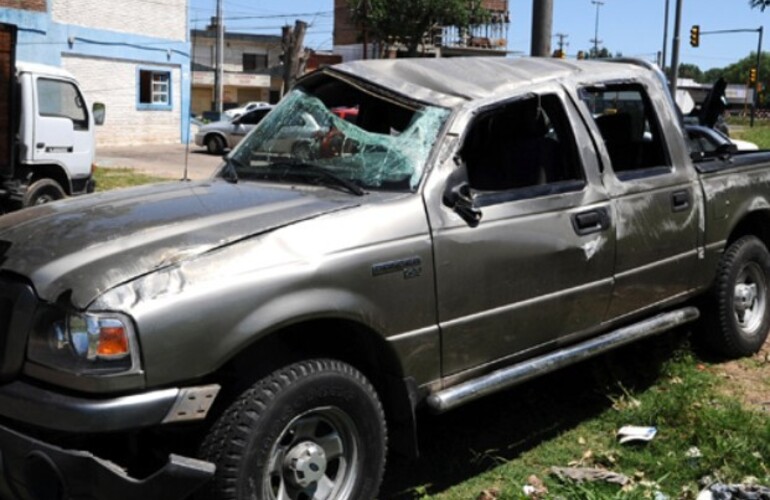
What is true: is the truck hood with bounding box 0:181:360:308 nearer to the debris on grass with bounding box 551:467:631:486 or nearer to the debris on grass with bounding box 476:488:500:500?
the debris on grass with bounding box 476:488:500:500

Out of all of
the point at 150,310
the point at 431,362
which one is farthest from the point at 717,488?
the point at 150,310

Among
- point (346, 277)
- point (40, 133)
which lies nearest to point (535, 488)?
point (346, 277)

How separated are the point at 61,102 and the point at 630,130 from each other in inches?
362

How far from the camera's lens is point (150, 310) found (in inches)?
107

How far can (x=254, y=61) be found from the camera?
248 ft

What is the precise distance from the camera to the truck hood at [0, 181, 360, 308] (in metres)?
2.81

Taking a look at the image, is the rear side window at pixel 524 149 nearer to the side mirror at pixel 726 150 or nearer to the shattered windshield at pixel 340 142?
the shattered windshield at pixel 340 142

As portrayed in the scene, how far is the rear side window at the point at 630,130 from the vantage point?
4902 mm

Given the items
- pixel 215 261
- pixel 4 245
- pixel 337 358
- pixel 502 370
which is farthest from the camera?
pixel 502 370

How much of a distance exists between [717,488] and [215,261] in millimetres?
2344

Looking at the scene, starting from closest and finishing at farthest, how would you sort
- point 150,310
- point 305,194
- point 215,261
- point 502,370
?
point 150,310, point 215,261, point 305,194, point 502,370

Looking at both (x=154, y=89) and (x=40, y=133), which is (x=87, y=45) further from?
(x=40, y=133)

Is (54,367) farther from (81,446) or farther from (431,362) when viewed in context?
(431,362)

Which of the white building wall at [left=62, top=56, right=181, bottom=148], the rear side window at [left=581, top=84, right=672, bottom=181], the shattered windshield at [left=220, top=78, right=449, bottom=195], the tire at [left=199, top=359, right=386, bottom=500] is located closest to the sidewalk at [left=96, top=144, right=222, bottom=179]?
the white building wall at [left=62, top=56, right=181, bottom=148]
